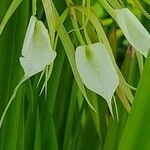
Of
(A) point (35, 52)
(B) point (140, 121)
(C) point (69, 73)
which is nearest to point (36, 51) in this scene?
(A) point (35, 52)

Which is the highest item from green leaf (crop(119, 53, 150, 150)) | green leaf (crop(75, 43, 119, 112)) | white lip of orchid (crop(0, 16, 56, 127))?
white lip of orchid (crop(0, 16, 56, 127))

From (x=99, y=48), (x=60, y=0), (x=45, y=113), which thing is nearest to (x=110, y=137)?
(x=45, y=113)

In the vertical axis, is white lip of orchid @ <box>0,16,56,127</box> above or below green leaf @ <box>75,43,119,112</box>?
above

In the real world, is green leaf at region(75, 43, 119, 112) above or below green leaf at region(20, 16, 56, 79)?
below

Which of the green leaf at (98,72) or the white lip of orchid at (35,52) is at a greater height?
the white lip of orchid at (35,52)

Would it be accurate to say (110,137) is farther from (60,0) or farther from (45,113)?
(60,0)

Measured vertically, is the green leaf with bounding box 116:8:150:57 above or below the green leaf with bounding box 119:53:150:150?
above
